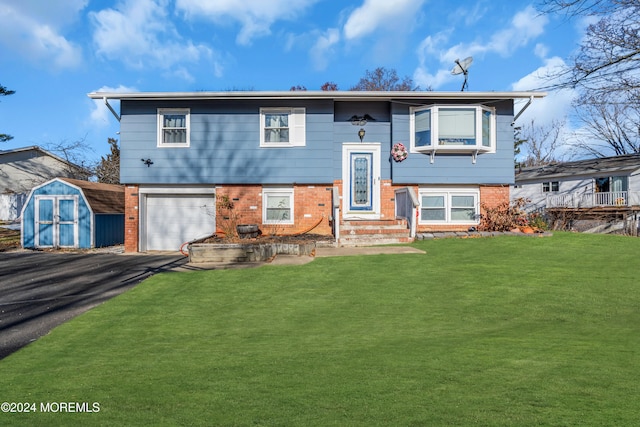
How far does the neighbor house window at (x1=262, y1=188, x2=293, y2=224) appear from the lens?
576 inches

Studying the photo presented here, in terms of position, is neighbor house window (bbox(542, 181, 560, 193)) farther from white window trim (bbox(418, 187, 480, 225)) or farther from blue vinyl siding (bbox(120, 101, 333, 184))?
blue vinyl siding (bbox(120, 101, 333, 184))

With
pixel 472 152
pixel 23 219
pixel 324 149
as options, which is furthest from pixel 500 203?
pixel 23 219

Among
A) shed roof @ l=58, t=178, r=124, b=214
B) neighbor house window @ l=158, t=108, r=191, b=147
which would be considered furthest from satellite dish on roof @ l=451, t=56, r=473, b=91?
shed roof @ l=58, t=178, r=124, b=214

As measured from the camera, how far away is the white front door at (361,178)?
14789mm

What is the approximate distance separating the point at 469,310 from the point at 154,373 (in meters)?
4.70

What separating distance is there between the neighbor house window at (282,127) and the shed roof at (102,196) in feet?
25.9

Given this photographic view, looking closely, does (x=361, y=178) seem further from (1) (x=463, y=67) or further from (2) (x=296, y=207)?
(1) (x=463, y=67)

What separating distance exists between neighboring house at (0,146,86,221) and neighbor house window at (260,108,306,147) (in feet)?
62.9

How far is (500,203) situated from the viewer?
48.0 feet

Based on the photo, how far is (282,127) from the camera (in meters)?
14.6

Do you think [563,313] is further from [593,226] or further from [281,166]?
[593,226]

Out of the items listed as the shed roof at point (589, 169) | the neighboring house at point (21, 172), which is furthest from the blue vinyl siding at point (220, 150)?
the shed roof at point (589, 169)

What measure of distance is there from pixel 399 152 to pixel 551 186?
64.9 ft

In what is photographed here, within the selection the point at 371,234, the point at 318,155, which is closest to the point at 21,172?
the point at 318,155
